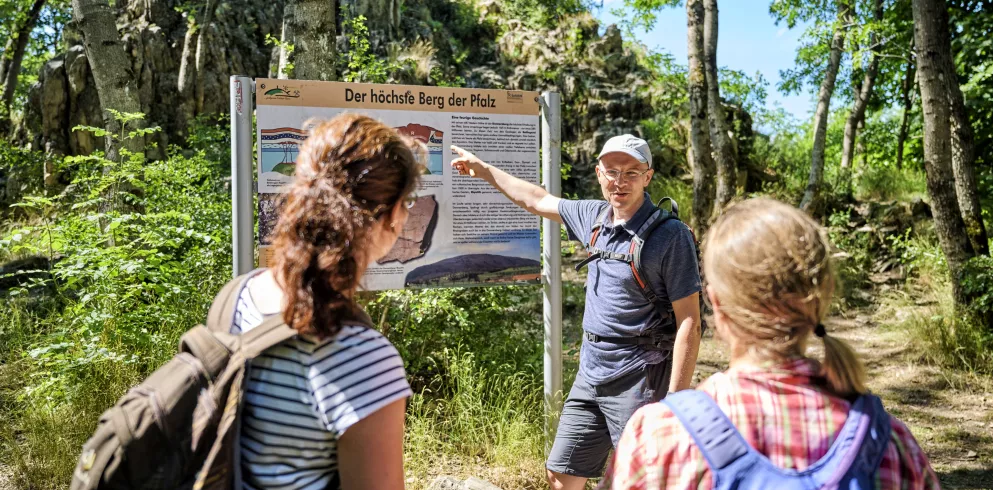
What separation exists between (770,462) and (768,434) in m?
0.05

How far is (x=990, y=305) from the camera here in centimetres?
689

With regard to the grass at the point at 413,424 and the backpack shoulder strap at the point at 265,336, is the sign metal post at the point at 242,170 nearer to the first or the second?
the grass at the point at 413,424

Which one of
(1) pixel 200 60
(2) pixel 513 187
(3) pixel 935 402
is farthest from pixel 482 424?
(1) pixel 200 60

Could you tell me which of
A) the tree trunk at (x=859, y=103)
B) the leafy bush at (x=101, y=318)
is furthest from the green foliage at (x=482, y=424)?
the tree trunk at (x=859, y=103)

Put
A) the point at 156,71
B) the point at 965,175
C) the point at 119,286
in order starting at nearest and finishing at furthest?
1. the point at 119,286
2. the point at 965,175
3. the point at 156,71

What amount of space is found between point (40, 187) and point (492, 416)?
39.5ft

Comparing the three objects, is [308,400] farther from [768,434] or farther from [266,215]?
[266,215]

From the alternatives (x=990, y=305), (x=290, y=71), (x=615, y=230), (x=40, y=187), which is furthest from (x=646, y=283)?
(x=40, y=187)

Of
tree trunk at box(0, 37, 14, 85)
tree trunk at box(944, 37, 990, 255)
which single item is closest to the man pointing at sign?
tree trunk at box(944, 37, 990, 255)

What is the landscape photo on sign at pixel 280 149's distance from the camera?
326 centimetres

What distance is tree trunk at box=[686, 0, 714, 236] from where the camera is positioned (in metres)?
9.36

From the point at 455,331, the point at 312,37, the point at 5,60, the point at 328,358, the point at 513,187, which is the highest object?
the point at 5,60

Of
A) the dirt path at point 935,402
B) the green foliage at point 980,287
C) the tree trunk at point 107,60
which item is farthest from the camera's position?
the green foliage at point 980,287

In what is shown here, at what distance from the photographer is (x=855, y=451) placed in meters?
1.23
